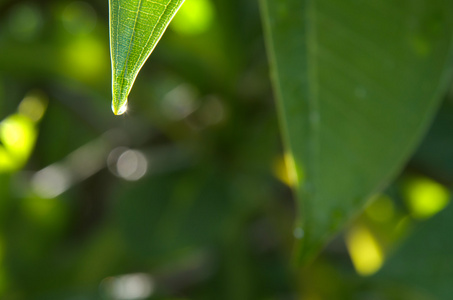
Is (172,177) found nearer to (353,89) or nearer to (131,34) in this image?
(353,89)

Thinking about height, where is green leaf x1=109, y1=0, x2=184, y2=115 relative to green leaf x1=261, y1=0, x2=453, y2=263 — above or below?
above

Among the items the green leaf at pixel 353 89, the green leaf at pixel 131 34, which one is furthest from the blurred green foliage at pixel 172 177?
the green leaf at pixel 131 34

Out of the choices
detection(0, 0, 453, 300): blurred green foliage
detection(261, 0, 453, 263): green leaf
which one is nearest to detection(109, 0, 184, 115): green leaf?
detection(261, 0, 453, 263): green leaf

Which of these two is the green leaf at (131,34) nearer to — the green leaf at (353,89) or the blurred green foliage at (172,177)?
the green leaf at (353,89)

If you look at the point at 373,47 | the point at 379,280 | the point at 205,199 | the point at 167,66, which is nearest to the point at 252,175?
the point at 205,199

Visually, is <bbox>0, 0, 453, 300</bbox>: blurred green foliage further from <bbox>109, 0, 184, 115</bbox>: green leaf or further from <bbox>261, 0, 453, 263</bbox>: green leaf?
<bbox>109, 0, 184, 115</bbox>: green leaf

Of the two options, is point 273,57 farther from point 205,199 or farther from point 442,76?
point 205,199
